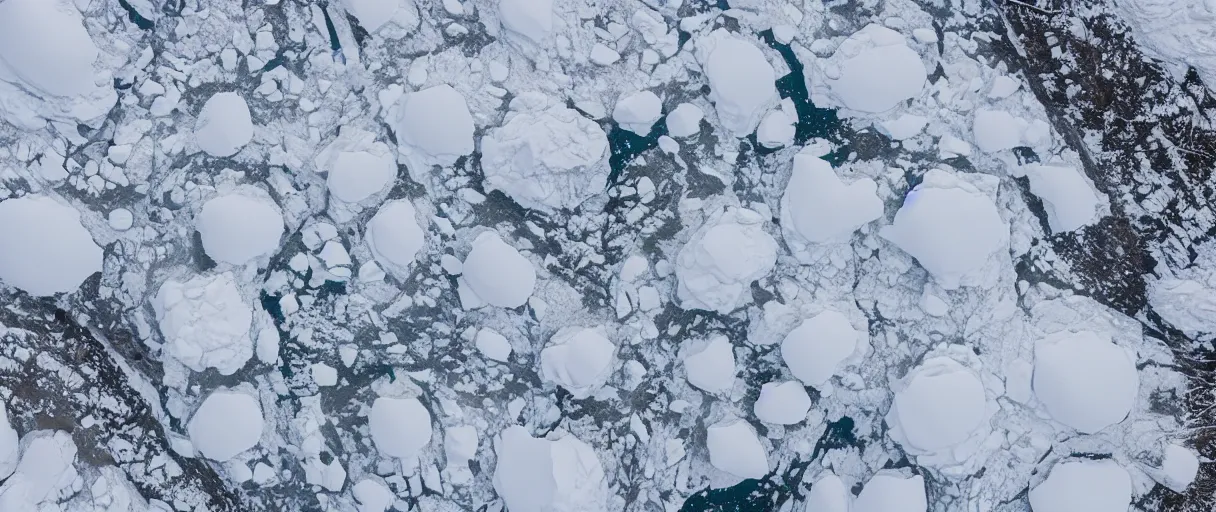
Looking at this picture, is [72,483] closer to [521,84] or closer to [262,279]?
[262,279]

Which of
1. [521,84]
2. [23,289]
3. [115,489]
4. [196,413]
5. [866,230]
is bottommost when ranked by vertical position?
[115,489]

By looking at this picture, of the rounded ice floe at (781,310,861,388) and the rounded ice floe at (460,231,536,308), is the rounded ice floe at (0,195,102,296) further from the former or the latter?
the rounded ice floe at (781,310,861,388)

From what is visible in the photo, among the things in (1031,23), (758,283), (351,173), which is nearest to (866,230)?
(758,283)

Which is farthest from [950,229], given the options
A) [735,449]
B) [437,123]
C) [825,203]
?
[437,123]

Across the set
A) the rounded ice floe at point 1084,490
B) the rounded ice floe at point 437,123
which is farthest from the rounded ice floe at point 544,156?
the rounded ice floe at point 1084,490

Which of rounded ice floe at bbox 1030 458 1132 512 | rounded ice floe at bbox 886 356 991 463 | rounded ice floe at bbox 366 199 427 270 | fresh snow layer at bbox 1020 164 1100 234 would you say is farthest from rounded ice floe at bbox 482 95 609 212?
rounded ice floe at bbox 1030 458 1132 512

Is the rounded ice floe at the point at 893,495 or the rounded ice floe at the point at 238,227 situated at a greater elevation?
the rounded ice floe at the point at 238,227

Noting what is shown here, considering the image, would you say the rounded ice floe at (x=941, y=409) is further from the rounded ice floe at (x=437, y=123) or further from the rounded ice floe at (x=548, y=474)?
the rounded ice floe at (x=437, y=123)
